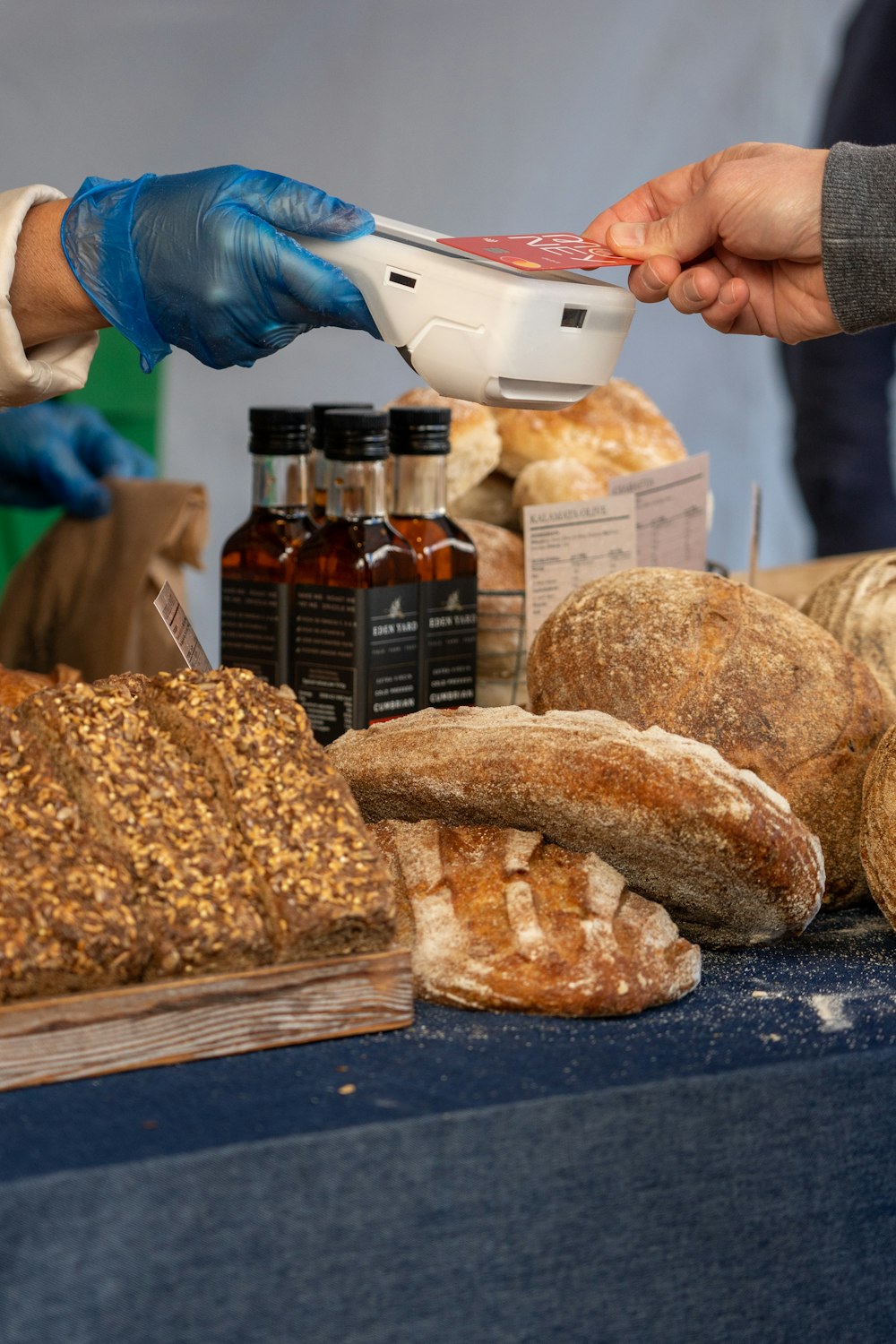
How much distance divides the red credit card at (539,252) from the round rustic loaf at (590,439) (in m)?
0.65

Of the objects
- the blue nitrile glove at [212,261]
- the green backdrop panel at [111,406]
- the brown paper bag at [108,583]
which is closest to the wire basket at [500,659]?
the blue nitrile glove at [212,261]

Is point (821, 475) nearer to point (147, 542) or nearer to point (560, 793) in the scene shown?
point (147, 542)

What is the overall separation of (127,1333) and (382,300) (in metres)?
0.82

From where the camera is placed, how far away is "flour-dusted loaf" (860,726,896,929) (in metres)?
1.16

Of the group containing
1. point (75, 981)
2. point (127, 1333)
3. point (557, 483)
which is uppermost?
point (557, 483)

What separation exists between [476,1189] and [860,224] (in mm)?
995

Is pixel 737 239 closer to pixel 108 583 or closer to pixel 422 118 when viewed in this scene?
pixel 108 583

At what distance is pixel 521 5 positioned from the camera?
3.71 metres

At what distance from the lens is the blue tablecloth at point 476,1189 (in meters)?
0.74

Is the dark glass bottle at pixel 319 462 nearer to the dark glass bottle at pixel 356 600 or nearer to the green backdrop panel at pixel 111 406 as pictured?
the dark glass bottle at pixel 356 600

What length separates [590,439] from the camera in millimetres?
1987

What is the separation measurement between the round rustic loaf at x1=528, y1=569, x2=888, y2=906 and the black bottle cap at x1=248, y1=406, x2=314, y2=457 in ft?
1.29

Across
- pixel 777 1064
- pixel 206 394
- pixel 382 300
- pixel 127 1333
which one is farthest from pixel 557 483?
pixel 206 394

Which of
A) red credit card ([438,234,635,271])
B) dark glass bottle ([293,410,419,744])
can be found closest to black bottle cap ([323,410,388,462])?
dark glass bottle ([293,410,419,744])
